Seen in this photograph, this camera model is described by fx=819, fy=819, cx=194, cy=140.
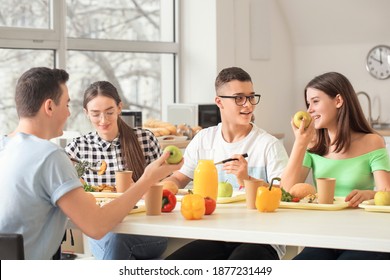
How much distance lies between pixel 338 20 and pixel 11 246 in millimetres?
5366

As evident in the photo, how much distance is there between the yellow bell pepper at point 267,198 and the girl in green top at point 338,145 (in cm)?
43

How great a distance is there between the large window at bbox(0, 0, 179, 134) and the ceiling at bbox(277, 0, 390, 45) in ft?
3.85

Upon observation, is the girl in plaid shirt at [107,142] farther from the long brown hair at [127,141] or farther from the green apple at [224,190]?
the green apple at [224,190]

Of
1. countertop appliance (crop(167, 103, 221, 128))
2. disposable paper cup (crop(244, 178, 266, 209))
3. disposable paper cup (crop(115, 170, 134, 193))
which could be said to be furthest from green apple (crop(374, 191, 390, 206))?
countertop appliance (crop(167, 103, 221, 128))

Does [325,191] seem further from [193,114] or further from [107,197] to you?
[193,114]

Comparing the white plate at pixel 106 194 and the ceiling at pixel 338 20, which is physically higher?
the ceiling at pixel 338 20

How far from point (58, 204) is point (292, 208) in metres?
0.92

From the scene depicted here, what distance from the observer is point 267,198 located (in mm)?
2896

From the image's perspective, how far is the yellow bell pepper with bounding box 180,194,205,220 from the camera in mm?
2746

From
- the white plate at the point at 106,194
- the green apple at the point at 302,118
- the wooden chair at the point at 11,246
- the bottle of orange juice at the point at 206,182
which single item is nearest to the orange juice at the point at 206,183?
the bottle of orange juice at the point at 206,182

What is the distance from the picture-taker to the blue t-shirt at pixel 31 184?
248cm

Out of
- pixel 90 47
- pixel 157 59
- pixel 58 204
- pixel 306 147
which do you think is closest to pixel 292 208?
pixel 306 147

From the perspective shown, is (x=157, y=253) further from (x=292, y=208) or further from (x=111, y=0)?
(x=111, y=0)

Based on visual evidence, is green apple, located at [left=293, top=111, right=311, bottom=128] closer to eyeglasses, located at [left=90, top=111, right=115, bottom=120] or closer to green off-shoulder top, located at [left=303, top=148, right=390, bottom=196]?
green off-shoulder top, located at [left=303, top=148, right=390, bottom=196]
